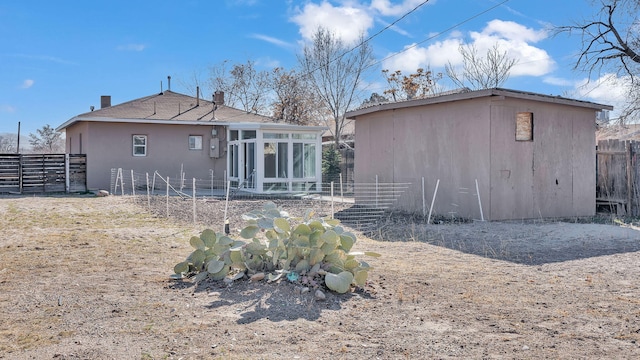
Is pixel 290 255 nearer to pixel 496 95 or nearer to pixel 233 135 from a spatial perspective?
pixel 496 95

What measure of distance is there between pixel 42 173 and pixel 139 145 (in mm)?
3789

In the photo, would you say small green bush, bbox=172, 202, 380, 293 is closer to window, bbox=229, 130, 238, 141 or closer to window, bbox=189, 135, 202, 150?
window, bbox=229, 130, 238, 141

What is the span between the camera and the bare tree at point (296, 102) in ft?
104

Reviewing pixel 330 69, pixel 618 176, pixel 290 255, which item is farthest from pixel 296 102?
pixel 290 255

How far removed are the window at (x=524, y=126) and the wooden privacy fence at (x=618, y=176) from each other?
9.01 ft

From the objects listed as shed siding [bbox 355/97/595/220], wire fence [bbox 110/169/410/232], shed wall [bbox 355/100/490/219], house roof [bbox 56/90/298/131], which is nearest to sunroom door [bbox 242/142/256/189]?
wire fence [bbox 110/169/410/232]

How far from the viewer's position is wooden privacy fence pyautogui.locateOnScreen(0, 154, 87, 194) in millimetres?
18469

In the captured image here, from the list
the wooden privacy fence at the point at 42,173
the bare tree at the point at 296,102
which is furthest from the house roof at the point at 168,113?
the bare tree at the point at 296,102

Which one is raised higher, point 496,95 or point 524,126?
point 496,95

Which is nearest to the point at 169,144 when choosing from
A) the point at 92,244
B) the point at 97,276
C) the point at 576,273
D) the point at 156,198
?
the point at 156,198

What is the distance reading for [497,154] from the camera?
11.1 m

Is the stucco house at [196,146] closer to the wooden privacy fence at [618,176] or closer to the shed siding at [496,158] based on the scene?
the shed siding at [496,158]

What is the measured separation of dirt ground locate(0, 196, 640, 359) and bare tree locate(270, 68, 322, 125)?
24116 millimetres

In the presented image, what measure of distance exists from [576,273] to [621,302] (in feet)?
4.42
